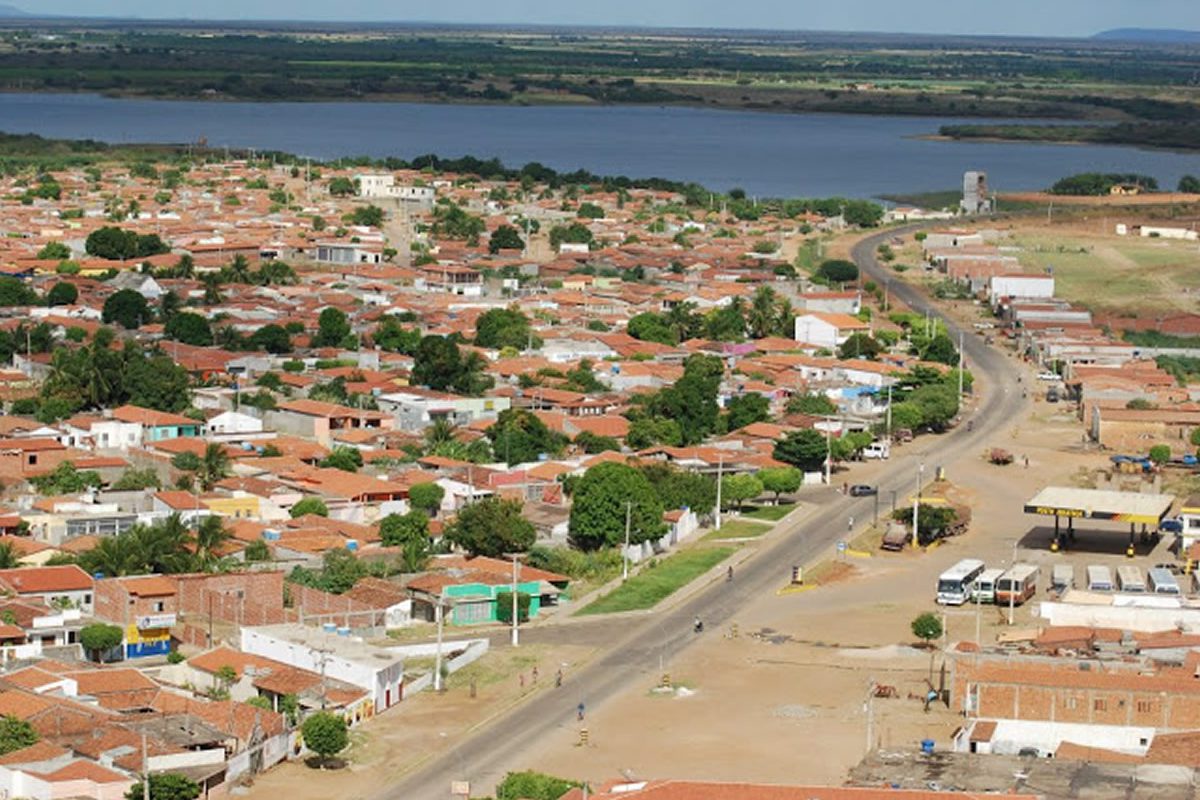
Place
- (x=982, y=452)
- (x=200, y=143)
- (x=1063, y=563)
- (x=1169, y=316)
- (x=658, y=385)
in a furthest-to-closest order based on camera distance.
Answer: (x=200, y=143) → (x=1169, y=316) → (x=658, y=385) → (x=982, y=452) → (x=1063, y=563)

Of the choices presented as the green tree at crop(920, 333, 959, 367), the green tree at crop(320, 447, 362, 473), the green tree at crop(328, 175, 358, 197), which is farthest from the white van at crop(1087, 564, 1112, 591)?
the green tree at crop(328, 175, 358, 197)

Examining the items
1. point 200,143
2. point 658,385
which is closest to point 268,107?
point 200,143

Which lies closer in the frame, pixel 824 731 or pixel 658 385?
pixel 824 731

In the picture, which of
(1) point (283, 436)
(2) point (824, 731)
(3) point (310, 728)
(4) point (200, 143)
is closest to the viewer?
(3) point (310, 728)

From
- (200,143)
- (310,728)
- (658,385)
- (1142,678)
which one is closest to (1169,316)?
(658,385)

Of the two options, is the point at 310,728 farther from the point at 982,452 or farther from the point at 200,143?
the point at 200,143

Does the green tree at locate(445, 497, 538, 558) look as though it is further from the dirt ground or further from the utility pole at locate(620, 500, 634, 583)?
the dirt ground

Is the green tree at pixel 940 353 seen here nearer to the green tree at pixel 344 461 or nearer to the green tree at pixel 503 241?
the green tree at pixel 344 461
